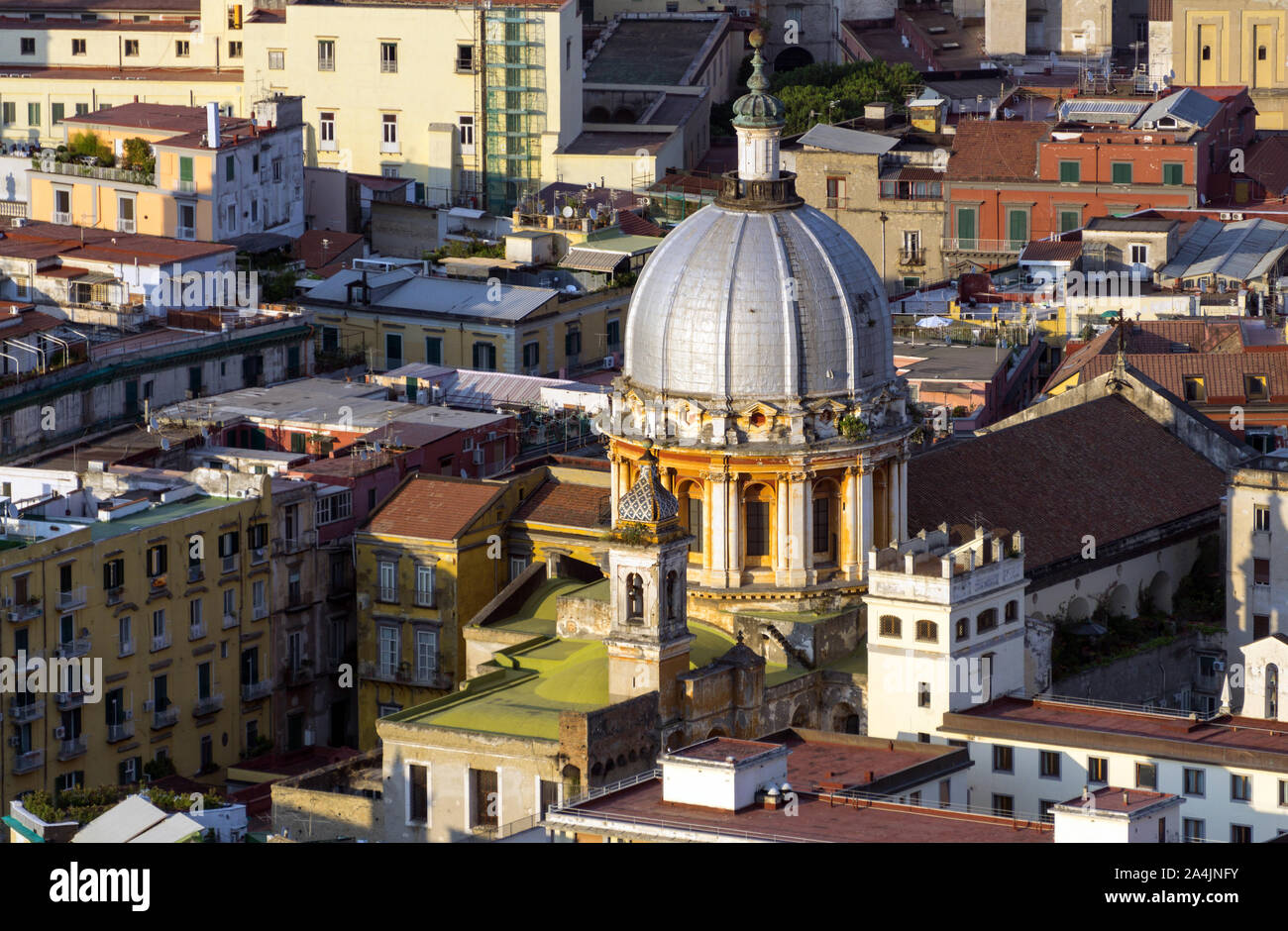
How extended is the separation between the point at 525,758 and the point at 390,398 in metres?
37.1

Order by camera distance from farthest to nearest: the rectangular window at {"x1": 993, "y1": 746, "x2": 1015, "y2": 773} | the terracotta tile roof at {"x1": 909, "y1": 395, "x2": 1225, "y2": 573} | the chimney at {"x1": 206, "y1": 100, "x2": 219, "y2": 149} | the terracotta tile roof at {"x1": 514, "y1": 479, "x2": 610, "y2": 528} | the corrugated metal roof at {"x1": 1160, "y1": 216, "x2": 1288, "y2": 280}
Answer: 1. the chimney at {"x1": 206, "y1": 100, "x2": 219, "y2": 149}
2. the corrugated metal roof at {"x1": 1160, "y1": 216, "x2": 1288, "y2": 280}
3. the terracotta tile roof at {"x1": 514, "y1": 479, "x2": 610, "y2": 528}
4. the terracotta tile roof at {"x1": 909, "y1": 395, "x2": 1225, "y2": 573}
5. the rectangular window at {"x1": 993, "y1": 746, "x2": 1015, "y2": 773}

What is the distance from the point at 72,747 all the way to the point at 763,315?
24484 millimetres

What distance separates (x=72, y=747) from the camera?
12825 centimetres

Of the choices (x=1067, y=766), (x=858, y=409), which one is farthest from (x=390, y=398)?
(x=1067, y=766)

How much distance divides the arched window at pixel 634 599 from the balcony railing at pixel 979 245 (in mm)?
78119

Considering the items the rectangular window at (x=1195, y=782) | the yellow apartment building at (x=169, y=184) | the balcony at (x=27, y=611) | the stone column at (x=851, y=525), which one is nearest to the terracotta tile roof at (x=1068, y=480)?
the stone column at (x=851, y=525)

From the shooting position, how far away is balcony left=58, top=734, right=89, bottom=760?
127938 mm

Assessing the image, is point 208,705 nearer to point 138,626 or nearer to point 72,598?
point 138,626

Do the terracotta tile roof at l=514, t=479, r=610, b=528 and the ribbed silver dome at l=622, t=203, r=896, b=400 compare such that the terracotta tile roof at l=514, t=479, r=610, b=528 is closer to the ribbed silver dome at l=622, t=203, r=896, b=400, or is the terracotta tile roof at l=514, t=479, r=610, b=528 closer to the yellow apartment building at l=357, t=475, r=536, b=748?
the yellow apartment building at l=357, t=475, r=536, b=748

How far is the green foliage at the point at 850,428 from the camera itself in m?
128

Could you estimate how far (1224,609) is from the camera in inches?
5448

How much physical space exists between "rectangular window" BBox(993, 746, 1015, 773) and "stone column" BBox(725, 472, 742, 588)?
39.2ft

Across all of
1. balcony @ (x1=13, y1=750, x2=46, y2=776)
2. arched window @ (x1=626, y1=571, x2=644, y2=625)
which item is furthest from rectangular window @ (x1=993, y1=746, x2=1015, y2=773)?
balcony @ (x1=13, y1=750, x2=46, y2=776)

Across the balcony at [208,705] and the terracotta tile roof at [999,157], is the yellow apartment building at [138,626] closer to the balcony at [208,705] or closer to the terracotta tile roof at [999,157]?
the balcony at [208,705]
